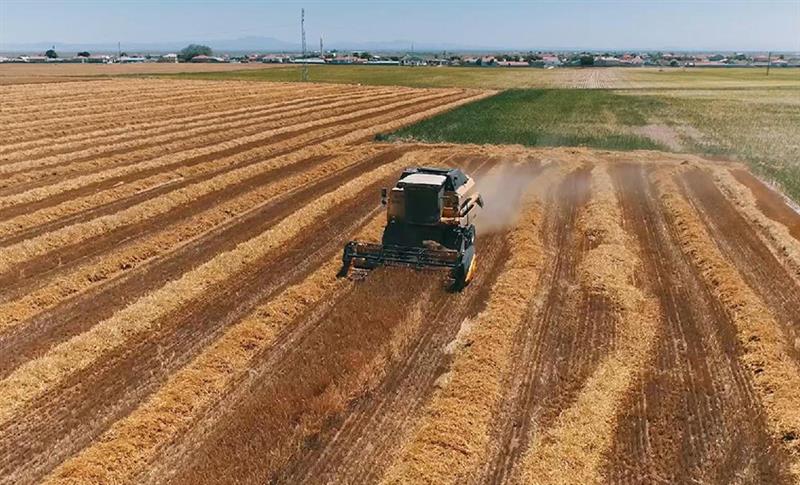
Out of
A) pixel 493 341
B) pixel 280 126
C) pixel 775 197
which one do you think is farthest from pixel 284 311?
pixel 280 126

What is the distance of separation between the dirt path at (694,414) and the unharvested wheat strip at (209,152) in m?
23.0

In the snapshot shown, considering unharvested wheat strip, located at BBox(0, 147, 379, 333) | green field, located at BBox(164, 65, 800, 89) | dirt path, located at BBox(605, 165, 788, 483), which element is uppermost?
green field, located at BBox(164, 65, 800, 89)

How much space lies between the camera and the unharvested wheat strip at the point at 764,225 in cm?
1777

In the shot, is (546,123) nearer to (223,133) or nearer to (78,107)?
(223,133)

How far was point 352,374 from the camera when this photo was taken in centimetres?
1135

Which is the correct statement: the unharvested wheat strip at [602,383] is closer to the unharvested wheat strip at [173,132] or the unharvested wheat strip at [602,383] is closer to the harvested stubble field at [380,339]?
the harvested stubble field at [380,339]

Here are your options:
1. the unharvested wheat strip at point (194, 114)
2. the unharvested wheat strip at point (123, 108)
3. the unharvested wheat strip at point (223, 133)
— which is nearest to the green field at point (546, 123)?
the unharvested wheat strip at point (223, 133)

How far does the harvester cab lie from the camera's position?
15562 mm

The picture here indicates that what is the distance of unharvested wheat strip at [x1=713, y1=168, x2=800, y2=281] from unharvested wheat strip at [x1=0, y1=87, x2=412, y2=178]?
27780 mm

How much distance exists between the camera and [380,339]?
41.7 ft

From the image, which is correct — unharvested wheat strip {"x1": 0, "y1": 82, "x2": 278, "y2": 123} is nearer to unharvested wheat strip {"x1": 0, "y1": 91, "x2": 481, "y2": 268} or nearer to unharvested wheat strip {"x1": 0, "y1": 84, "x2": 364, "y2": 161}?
unharvested wheat strip {"x1": 0, "y1": 84, "x2": 364, "y2": 161}

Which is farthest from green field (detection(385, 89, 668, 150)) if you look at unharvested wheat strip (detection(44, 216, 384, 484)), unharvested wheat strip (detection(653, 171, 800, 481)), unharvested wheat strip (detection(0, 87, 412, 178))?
unharvested wheat strip (detection(44, 216, 384, 484))

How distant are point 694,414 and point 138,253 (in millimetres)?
15430

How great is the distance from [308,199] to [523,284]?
11.7 metres
